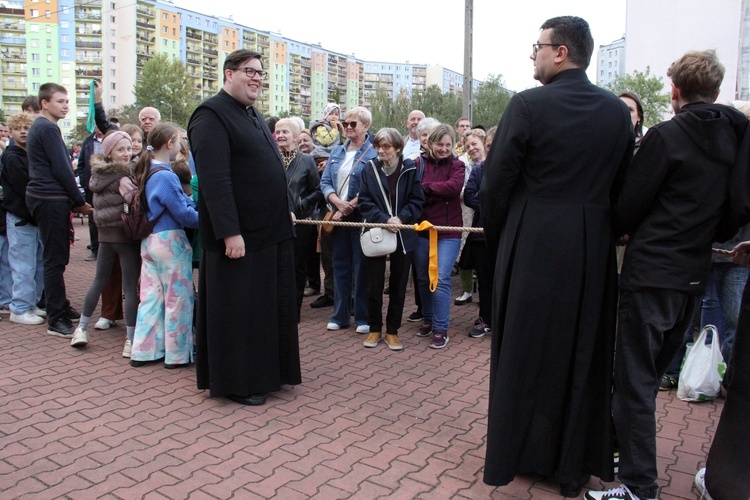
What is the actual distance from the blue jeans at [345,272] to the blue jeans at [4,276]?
3687 mm

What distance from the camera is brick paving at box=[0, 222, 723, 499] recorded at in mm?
3176

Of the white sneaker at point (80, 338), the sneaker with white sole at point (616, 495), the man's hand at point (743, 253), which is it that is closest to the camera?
the sneaker with white sole at point (616, 495)

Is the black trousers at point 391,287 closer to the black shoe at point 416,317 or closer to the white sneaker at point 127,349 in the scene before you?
the black shoe at point 416,317

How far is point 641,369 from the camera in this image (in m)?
2.94

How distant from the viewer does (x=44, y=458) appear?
3.46 metres

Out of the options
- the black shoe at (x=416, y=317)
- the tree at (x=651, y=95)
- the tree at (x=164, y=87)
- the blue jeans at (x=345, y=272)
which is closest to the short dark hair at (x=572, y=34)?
the blue jeans at (x=345, y=272)

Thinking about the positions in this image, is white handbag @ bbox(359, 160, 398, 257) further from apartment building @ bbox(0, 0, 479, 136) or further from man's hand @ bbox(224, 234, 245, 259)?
apartment building @ bbox(0, 0, 479, 136)

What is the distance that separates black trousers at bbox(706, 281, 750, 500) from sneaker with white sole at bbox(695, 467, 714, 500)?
7 cm

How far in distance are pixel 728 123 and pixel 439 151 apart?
10.7ft

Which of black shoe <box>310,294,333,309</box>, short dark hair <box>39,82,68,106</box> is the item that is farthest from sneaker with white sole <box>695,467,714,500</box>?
short dark hair <box>39,82,68,106</box>

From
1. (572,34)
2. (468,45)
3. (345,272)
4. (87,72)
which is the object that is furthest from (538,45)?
(87,72)

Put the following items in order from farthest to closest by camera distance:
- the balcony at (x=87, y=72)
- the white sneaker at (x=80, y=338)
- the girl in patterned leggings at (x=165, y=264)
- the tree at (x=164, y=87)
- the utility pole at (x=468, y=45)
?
the balcony at (x=87, y=72) < the tree at (x=164, y=87) < the utility pole at (x=468, y=45) < the white sneaker at (x=80, y=338) < the girl in patterned leggings at (x=165, y=264)

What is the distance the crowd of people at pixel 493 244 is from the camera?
114 inches

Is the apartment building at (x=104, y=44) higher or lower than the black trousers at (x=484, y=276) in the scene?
higher
